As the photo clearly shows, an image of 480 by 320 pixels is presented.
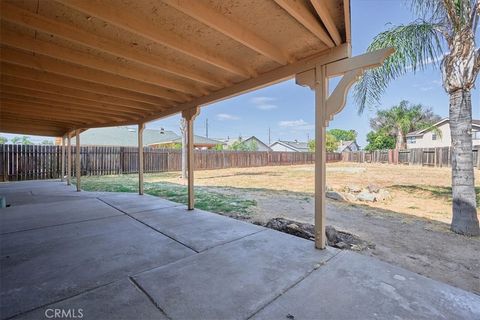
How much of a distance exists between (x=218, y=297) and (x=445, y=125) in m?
32.6

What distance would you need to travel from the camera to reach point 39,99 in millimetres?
4207

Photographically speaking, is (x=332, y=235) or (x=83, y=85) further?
(x=83, y=85)

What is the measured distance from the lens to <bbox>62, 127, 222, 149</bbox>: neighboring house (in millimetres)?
19562

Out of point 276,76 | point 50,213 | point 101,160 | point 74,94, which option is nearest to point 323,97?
point 276,76

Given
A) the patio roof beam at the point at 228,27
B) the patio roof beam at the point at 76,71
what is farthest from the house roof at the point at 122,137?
the patio roof beam at the point at 228,27

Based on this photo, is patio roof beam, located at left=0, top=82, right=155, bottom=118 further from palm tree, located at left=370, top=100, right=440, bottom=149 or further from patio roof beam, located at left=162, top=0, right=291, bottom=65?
palm tree, located at left=370, top=100, right=440, bottom=149

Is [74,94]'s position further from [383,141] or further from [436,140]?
[383,141]

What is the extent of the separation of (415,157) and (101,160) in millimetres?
23369

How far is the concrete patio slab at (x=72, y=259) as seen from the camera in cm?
180

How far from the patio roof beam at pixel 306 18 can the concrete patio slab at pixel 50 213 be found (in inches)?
160

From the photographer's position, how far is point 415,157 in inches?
789

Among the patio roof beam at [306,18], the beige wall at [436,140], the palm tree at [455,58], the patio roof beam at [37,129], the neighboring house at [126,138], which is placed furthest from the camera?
the beige wall at [436,140]

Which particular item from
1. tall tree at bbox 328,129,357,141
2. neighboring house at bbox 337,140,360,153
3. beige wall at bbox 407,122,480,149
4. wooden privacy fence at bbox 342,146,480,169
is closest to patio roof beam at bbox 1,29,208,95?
wooden privacy fence at bbox 342,146,480,169

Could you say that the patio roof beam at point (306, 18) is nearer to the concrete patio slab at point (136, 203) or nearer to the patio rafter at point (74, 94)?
the patio rafter at point (74, 94)
